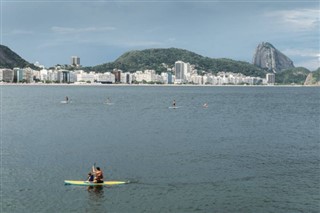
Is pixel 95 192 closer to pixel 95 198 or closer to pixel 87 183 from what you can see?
pixel 95 198

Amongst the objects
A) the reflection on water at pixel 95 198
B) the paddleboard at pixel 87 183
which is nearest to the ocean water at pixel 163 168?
the reflection on water at pixel 95 198

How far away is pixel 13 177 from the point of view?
37469mm

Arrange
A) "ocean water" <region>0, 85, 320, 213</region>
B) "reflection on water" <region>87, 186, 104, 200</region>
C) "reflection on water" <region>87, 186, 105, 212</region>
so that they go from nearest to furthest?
"reflection on water" <region>87, 186, 105, 212</region> < "ocean water" <region>0, 85, 320, 213</region> < "reflection on water" <region>87, 186, 104, 200</region>

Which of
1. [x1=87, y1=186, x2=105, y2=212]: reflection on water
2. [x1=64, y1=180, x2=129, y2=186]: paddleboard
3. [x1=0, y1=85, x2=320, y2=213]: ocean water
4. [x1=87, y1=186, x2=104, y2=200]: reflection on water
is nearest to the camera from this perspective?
[x1=87, y1=186, x2=105, y2=212]: reflection on water

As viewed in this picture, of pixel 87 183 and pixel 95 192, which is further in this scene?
pixel 87 183

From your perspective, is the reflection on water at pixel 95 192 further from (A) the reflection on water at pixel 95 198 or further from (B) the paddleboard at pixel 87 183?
(B) the paddleboard at pixel 87 183

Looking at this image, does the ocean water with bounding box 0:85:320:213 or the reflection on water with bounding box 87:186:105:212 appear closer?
the reflection on water with bounding box 87:186:105:212

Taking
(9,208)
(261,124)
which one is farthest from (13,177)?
(261,124)

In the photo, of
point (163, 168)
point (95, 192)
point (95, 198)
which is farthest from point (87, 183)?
point (163, 168)

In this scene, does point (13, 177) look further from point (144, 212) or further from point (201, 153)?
point (201, 153)

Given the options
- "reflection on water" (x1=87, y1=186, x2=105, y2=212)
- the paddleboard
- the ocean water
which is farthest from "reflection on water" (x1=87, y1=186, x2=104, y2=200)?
the paddleboard

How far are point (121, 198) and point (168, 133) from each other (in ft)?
114

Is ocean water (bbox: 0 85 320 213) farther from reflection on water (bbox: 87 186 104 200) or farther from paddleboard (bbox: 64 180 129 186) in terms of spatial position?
paddleboard (bbox: 64 180 129 186)

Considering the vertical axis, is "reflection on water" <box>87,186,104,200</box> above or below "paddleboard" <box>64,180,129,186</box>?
below
